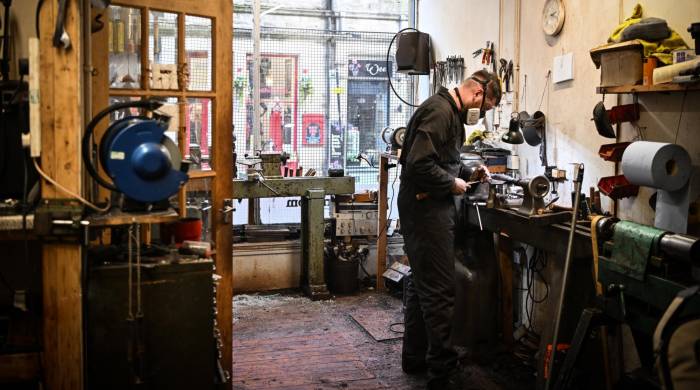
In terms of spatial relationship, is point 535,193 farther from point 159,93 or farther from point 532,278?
point 159,93

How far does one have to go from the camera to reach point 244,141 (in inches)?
211

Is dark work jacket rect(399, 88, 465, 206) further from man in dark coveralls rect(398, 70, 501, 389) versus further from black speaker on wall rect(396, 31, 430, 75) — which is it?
black speaker on wall rect(396, 31, 430, 75)

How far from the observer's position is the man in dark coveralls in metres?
3.25

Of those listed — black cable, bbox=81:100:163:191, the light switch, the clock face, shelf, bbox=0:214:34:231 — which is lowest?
shelf, bbox=0:214:34:231

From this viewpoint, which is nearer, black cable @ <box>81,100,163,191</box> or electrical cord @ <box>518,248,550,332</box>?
black cable @ <box>81,100,163,191</box>

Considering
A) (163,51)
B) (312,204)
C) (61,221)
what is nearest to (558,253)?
(163,51)

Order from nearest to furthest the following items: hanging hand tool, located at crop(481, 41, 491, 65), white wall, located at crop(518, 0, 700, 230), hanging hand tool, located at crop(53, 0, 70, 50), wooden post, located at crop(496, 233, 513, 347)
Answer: hanging hand tool, located at crop(53, 0, 70, 50) → white wall, located at crop(518, 0, 700, 230) → wooden post, located at crop(496, 233, 513, 347) → hanging hand tool, located at crop(481, 41, 491, 65)

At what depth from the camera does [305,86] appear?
17.9 ft

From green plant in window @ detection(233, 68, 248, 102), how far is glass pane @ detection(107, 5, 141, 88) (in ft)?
7.87

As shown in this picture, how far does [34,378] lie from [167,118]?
994 millimetres

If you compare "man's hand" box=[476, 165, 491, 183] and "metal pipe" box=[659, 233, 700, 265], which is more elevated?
"man's hand" box=[476, 165, 491, 183]

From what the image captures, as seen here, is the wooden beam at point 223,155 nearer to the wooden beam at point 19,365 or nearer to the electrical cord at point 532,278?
the wooden beam at point 19,365

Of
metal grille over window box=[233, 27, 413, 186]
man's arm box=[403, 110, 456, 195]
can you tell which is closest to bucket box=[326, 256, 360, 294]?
metal grille over window box=[233, 27, 413, 186]

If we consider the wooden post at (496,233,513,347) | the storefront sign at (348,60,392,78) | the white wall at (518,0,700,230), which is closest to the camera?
the white wall at (518,0,700,230)
